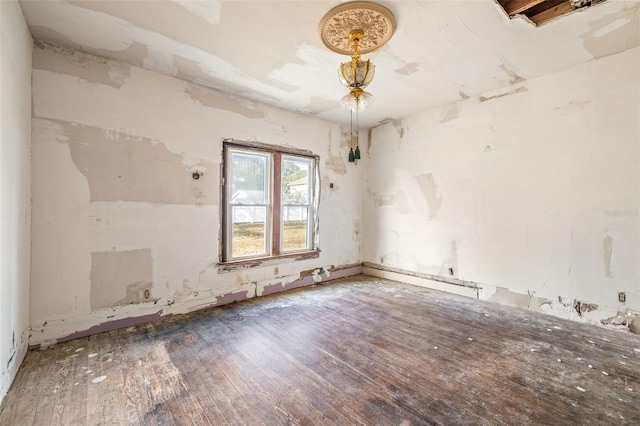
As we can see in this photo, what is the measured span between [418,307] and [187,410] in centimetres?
280

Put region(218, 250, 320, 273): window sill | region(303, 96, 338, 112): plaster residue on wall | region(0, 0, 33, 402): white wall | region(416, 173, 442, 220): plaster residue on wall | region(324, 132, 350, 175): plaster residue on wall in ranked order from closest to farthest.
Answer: region(0, 0, 33, 402): white wall → region(218, 250, 320, 273): window sill → region(303, 96, 338, 112): plaster residue on wall → region(416, 173, 442, 220): plaster residue on wall → region(324, 132, 350, 175): plaster residue on wall

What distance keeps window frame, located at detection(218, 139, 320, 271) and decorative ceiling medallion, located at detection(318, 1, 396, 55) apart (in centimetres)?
188

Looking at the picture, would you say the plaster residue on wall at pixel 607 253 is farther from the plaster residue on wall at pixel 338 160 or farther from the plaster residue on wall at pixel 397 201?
the plaster residue on wall at pixel 338 160

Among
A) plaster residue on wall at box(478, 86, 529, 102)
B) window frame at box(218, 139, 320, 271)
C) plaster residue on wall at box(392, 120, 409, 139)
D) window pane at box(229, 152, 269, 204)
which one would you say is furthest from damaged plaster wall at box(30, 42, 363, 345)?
plaster residue on wall at box(478, 86, 529, 102)

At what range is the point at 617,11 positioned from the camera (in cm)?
223

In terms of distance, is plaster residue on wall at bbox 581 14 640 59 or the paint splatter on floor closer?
the paint splatter on floor

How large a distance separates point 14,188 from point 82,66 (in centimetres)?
148

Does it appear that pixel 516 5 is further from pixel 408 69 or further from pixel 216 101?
pixel 216 101

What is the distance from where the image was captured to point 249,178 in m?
4.04

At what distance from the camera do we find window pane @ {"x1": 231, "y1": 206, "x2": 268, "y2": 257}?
386 centimetres

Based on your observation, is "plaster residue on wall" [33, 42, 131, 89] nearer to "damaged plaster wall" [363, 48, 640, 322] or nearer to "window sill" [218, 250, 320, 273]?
"window sill" [218, 250, 320, 273]

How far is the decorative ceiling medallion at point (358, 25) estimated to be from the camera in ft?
6.94

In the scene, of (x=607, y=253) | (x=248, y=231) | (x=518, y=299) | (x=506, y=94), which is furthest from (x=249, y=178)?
(x=607, y=253)

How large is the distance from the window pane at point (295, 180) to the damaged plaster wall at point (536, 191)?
66.0 inches
